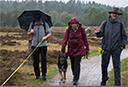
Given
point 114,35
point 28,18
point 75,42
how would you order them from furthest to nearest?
point 28,18 → point 75,42 → point 114,35

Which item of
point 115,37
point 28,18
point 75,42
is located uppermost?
point 28,18

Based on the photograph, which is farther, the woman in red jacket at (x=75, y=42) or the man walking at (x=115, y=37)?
the woman in red jacket at (x=75, y=42)

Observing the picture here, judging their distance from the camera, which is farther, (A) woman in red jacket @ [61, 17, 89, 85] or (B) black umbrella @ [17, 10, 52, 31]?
(B) black umbrella @ [17, 10, 52, 31]

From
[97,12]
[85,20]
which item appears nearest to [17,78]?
[97,12]

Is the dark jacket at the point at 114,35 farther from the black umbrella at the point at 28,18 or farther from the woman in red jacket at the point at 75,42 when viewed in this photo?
the black umbrella at the point at 28,18

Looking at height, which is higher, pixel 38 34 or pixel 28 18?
pixel 28 18

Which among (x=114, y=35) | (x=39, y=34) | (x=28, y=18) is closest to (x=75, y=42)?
(x=114, y=35)

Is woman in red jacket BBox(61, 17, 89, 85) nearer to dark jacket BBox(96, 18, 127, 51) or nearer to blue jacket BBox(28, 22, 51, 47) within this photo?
dark jacket BBox(96, 18, 127, 51)

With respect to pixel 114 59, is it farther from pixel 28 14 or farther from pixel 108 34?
pixel 28 14

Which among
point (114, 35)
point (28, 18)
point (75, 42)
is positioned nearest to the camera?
point (114, 35)

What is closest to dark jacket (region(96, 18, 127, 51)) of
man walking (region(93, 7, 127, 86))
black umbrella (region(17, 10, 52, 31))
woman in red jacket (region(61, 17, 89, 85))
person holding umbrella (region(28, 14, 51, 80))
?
man walking (region(93, 7, 127, 86))

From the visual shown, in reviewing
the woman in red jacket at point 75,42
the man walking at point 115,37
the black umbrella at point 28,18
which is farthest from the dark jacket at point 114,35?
the black umbrella at point 28,18

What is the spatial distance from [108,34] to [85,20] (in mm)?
113952

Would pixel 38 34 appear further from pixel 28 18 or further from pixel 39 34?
pixel 28 18
